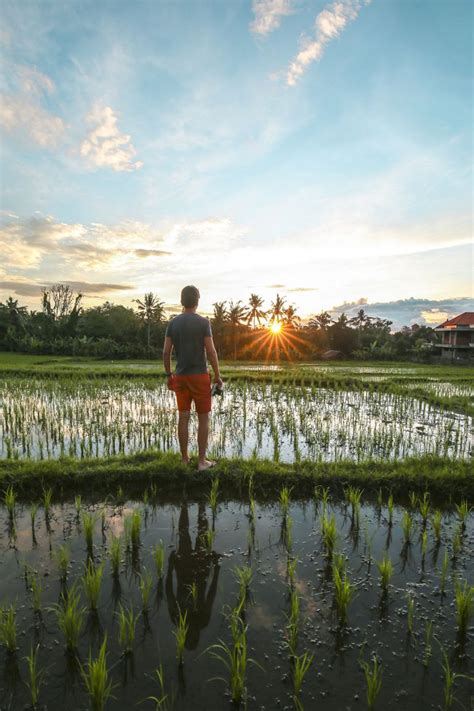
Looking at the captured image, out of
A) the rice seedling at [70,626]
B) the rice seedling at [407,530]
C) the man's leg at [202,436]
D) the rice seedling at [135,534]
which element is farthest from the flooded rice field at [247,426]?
the rice seedling at [70,626]

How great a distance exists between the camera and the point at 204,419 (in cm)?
407

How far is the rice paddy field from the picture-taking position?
173 centimetres

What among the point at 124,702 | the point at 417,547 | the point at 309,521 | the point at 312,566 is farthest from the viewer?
the point at 309,521

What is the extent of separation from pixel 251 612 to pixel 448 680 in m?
0.95

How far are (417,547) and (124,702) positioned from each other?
2.15m

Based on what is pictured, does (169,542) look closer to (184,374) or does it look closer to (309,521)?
(309,521)

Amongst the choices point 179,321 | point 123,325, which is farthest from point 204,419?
point 123,325

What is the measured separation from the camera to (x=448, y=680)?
1663 millimetres

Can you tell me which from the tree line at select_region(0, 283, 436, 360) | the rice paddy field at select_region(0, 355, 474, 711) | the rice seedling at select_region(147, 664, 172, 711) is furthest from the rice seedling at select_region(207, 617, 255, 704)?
the tree line at select_region(0, 283, 436, 360)

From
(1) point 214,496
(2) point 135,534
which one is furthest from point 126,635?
(1) point 214,496

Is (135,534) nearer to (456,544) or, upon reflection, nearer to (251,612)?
(251,612)

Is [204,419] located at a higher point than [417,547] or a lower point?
higher

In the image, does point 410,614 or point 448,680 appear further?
point 410,614

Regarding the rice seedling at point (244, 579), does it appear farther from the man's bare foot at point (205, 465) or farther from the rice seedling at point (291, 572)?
the man's bare foot at point (205, 465)
